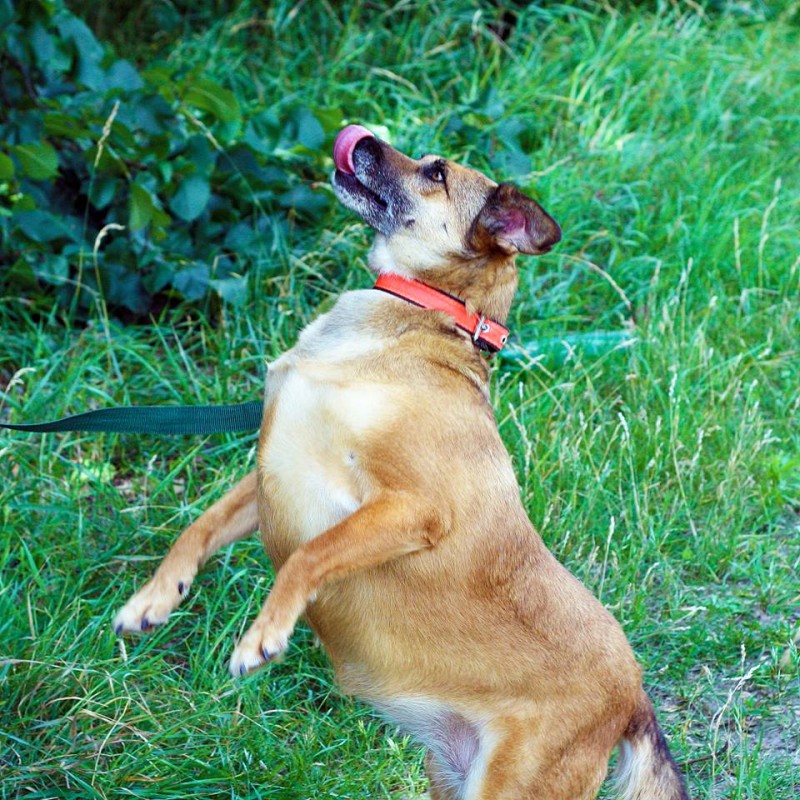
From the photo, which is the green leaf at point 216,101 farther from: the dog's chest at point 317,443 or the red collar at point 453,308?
the dog's chest at point 317,443

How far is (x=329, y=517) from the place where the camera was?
2908 mm

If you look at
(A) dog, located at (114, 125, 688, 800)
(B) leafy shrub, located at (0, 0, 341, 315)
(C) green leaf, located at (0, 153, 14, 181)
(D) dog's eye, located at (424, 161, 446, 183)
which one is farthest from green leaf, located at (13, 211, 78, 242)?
(A) dog, located at (114, 125, 688, 800)

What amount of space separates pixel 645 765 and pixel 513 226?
150 cm

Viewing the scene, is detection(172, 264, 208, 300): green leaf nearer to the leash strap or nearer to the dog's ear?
the leash strap

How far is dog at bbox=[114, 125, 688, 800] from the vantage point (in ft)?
9.29

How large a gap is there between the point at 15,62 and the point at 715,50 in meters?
4.44

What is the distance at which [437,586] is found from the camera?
291 cm

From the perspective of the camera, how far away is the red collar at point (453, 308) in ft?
10.7

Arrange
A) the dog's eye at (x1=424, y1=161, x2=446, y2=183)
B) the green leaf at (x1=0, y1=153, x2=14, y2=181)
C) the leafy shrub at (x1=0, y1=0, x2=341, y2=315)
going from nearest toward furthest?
the dog's eye at (x1=424, y1=161, x2=446, y2=183) < the green leaf at (x1=0, y1=153, x2=14, y2=181) < the leafy shrub at (x1=0, y1=0, x2=341, y2=315)

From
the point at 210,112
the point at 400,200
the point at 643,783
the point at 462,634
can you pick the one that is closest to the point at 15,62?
the point at 210,112

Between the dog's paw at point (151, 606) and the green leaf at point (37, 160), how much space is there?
238cm

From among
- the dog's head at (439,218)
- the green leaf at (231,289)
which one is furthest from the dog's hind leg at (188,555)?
the green leaf at (231,289)

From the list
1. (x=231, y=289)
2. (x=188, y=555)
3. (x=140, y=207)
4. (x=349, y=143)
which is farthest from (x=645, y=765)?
(x=140, y=207)

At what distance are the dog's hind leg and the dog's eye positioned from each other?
3.45 feet
